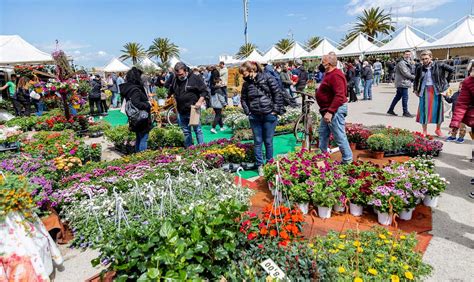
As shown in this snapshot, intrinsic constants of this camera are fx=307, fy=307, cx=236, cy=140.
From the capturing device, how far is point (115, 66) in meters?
29.8

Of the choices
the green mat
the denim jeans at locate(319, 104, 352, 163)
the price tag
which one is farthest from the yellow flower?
the green mat

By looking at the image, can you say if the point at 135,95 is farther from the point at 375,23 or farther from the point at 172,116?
the point at 375,23

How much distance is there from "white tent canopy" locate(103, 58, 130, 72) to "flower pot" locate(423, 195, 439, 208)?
96.6ft

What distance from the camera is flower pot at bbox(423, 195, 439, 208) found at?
3.95 metres

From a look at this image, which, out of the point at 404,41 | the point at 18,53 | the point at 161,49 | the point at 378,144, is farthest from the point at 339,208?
the point at 161,49

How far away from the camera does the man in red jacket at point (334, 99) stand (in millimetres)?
4547

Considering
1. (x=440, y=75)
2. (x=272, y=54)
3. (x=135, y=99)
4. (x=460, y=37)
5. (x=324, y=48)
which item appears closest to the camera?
(x=135, y=99)

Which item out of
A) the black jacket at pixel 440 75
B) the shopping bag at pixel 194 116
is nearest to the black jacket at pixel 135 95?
the shopping bag at pixel 194 116

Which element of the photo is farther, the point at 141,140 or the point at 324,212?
the point at 141,140

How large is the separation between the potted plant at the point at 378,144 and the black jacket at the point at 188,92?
339 centimetres

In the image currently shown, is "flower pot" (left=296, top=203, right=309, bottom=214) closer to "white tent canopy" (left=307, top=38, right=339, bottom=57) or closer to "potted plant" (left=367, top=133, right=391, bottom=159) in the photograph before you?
"potted plant" (left=367, top=133, right=391, bottom=159)

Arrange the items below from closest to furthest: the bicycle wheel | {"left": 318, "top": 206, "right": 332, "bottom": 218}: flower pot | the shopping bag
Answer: {"left": 318, "top": 206, "right": 332, "bottom": 218}: flower pot, the shopping bag, the bicycle wheel

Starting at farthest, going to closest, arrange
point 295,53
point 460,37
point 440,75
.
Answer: point 295,53, point 460,37, point 440,75

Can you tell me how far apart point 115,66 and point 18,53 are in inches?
473
